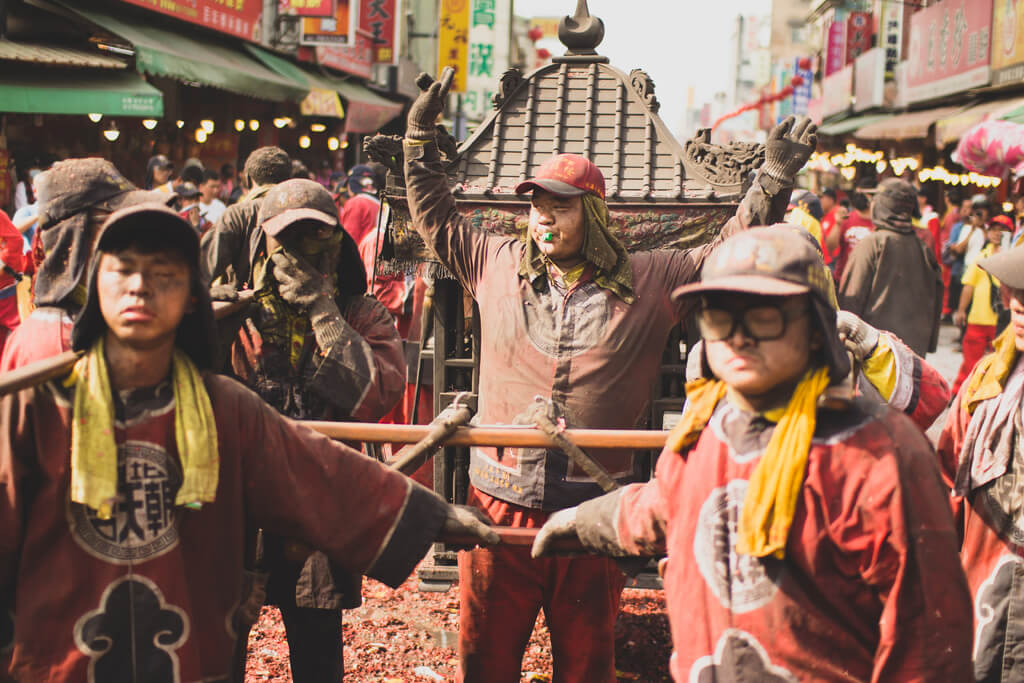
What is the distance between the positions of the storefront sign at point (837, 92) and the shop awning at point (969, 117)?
13414 mm

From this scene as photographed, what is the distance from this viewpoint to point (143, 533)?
95.7 inches

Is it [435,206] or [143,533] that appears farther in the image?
[435,206]

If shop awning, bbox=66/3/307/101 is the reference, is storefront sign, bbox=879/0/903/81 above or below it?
above

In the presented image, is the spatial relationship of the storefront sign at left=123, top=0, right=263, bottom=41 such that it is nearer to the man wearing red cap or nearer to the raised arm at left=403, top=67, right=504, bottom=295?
the raised arm at left=403, top=67, right=504, bottom=295

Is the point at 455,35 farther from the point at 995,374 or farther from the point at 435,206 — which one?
the point at 995,374

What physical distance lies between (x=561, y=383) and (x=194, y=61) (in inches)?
471

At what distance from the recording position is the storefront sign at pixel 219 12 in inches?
571

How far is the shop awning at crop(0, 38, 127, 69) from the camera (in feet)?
34.7

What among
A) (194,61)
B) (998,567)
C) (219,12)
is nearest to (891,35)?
(219,12)

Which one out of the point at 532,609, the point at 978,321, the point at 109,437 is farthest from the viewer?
the point at 978,321

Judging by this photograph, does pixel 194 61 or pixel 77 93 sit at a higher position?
pixel 194 61

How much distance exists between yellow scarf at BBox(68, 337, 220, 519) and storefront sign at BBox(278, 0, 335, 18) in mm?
16647

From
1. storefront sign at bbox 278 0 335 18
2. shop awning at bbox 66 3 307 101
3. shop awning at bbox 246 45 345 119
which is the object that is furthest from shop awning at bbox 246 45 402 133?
storefront sign at bbox 278 0 335 18

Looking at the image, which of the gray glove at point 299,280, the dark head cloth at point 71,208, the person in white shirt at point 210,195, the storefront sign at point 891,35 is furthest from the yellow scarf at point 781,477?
the storefront sign at point 891,35
